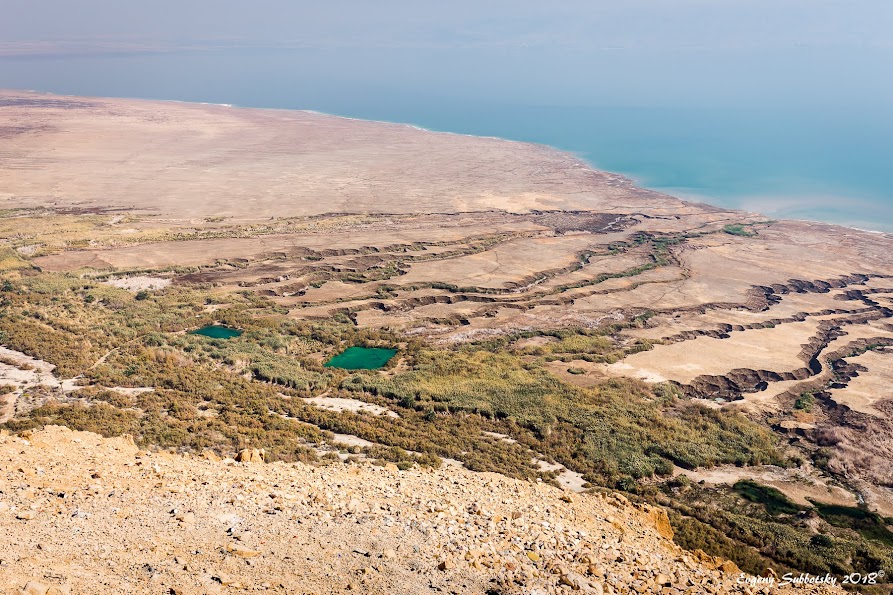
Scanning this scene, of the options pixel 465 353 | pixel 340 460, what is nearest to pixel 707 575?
pixel 340 460

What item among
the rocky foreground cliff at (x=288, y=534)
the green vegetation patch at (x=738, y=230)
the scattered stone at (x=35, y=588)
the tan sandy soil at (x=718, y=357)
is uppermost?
the scattered stone at (x=35, y=588)

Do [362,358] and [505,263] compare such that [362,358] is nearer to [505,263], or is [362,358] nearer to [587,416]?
[587,416]

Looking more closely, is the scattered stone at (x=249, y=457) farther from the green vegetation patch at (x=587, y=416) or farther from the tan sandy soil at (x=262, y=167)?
the tan sandy soil at (x=262, y=167)

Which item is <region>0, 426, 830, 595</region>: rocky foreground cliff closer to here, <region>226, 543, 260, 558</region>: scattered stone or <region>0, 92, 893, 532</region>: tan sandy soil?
<region>226, 543, 260, 558</region>: scattered stone

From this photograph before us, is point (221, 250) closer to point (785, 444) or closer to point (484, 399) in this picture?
point (484, 399)

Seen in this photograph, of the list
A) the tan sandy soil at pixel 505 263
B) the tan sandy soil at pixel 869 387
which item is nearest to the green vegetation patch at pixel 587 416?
the tan sandy soil at pixel 869 387

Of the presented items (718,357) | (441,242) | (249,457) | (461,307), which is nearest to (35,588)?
(249,457)
